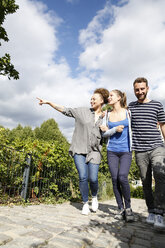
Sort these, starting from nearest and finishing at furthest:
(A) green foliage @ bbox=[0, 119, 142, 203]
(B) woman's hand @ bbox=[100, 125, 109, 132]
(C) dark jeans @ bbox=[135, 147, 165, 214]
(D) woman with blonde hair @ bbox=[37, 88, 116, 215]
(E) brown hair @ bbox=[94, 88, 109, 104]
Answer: (C) dark jeans @ bbox=[135, 147, 165, 214]
(B) woman's hand @ bbox=[100, 125, 109, 132]
(D) woman with blonde hair @ bbox=[37, 88, 116, 215]
(E) brown hair @ bbox=[94, 88, 109, 104]
(A) green foliage @ bbox=[0, 119, 142, 203]

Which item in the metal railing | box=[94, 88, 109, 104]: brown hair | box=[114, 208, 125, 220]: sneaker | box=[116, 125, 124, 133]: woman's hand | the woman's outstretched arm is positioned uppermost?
box=[94, 88, 109, 104]: brown hair

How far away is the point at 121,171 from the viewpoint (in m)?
2.97

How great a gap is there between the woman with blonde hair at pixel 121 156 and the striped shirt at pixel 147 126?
0.13m

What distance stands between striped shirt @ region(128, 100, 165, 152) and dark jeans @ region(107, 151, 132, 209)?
239mm

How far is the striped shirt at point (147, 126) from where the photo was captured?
2.85 m

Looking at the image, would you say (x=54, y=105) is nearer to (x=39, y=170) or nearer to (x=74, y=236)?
(x=39, y=170)

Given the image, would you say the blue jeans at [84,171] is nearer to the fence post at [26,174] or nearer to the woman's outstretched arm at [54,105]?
the woman's outstretched arm at [54,105]

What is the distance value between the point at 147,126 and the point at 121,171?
83 centimetres

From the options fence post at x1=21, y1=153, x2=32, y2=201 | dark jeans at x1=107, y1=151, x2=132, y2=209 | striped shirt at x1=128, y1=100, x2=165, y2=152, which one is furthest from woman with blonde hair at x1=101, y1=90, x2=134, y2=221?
fence post at x1=21, y1=153, x2=32, y2=201

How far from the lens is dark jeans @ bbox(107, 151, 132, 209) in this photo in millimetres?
2956

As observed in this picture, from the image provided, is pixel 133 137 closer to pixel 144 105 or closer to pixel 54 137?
pixel 144 105

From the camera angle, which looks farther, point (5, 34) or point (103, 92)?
point (5, 34)

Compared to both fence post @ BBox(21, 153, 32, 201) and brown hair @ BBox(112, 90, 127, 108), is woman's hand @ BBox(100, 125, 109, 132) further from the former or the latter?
fence post @ BBox(21, 153, 32, 201)

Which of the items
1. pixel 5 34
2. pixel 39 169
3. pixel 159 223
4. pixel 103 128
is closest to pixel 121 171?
pixel 103 128
